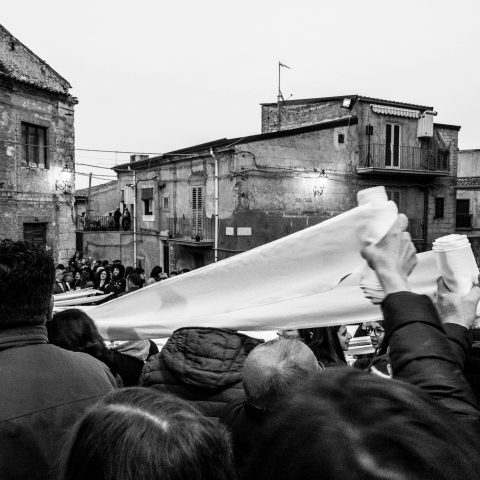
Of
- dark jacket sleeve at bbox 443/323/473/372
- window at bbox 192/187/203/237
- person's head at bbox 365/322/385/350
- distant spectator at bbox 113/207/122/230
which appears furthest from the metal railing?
dark jacket sleeve at bbox 443/323/473/372

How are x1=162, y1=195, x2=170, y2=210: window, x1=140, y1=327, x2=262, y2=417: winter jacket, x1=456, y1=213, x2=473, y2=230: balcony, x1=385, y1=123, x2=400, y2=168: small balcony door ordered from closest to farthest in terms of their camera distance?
1. x1=140, y1=327, x2=262, y2=417: winter jacket
2. x1=385, y1=123, x2=400, y2=168: small balcony door
3. x1=162, y1=195, x2=170, y2=210: window
4. x1=456, y1=213, x2=473, y2=230: balcony

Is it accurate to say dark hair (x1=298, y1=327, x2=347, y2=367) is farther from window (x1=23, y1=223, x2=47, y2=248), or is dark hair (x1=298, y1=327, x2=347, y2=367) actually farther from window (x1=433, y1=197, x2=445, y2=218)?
window (x1=433, y1=197, x2=445, y2=218)

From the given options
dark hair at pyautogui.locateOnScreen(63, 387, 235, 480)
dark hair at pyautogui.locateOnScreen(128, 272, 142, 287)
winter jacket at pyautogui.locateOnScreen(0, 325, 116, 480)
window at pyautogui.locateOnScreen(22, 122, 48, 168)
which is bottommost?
dark hair at pyautogui.locateOnScreen(128, 272, 142, 287)

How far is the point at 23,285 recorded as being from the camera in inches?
78.9

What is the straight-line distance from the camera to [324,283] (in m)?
2.53

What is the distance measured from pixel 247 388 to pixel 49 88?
17.2m

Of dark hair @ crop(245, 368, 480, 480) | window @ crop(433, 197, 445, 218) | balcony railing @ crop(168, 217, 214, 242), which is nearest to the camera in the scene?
dark hair @ crop(245, 368, 480, 480)

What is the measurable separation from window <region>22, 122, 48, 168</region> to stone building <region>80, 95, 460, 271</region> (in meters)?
5.96

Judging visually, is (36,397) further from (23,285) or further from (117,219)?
(117,219)

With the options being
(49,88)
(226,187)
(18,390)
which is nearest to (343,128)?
(226,187)

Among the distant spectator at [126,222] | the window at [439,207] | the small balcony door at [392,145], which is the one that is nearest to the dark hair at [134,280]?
the small balcony door at [392,145]

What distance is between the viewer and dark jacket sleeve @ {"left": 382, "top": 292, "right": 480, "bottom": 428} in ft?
3.55

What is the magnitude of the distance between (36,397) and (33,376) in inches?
3.1

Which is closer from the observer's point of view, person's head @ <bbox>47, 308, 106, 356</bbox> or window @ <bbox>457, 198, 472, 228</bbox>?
person's head @ <bbox>47, 308, 106, 356</bbox>
